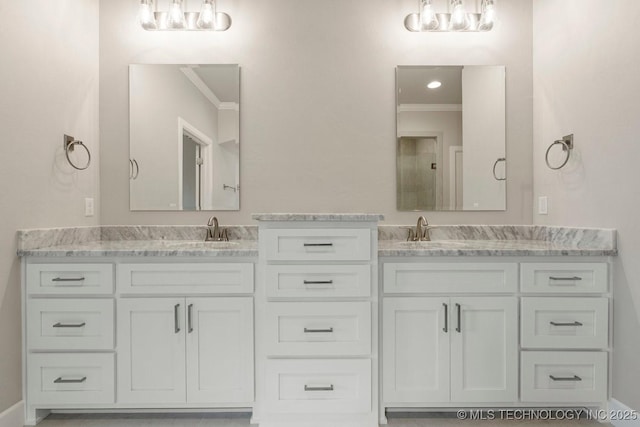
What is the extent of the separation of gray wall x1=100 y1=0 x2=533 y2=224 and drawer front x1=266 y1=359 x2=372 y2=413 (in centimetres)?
98

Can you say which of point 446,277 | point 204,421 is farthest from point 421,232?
point 204,421

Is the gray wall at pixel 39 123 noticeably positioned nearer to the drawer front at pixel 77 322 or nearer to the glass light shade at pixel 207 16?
the drawer front at pixel 77 322

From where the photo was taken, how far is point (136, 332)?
180 centimetres

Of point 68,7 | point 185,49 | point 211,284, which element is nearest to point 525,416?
point 211,284

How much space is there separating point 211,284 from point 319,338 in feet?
1.88

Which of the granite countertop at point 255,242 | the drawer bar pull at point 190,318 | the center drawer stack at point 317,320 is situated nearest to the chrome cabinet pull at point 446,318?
the granite countertop at point 255,242

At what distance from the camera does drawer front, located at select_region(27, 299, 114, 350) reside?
1.79 m

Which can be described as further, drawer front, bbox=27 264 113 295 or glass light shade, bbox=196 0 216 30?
glass light shade, bbox=196 0 216 30

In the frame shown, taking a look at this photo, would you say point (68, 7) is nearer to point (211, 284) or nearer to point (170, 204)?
point (170, 204)

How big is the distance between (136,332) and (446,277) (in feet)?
4.94

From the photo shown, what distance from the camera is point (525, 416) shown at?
1908 mm

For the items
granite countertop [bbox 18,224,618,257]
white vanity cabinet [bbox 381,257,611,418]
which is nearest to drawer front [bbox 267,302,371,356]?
white vanity cabinet [bbox 381,257,611,418]

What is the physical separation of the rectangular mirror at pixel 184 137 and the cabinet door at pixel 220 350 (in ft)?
2.54

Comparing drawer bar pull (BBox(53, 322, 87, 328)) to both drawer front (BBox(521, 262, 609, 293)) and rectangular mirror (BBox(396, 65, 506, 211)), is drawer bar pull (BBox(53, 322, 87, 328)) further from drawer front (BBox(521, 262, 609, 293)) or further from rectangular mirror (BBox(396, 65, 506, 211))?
drawer front (BBox(521, 262, 609, 293))
